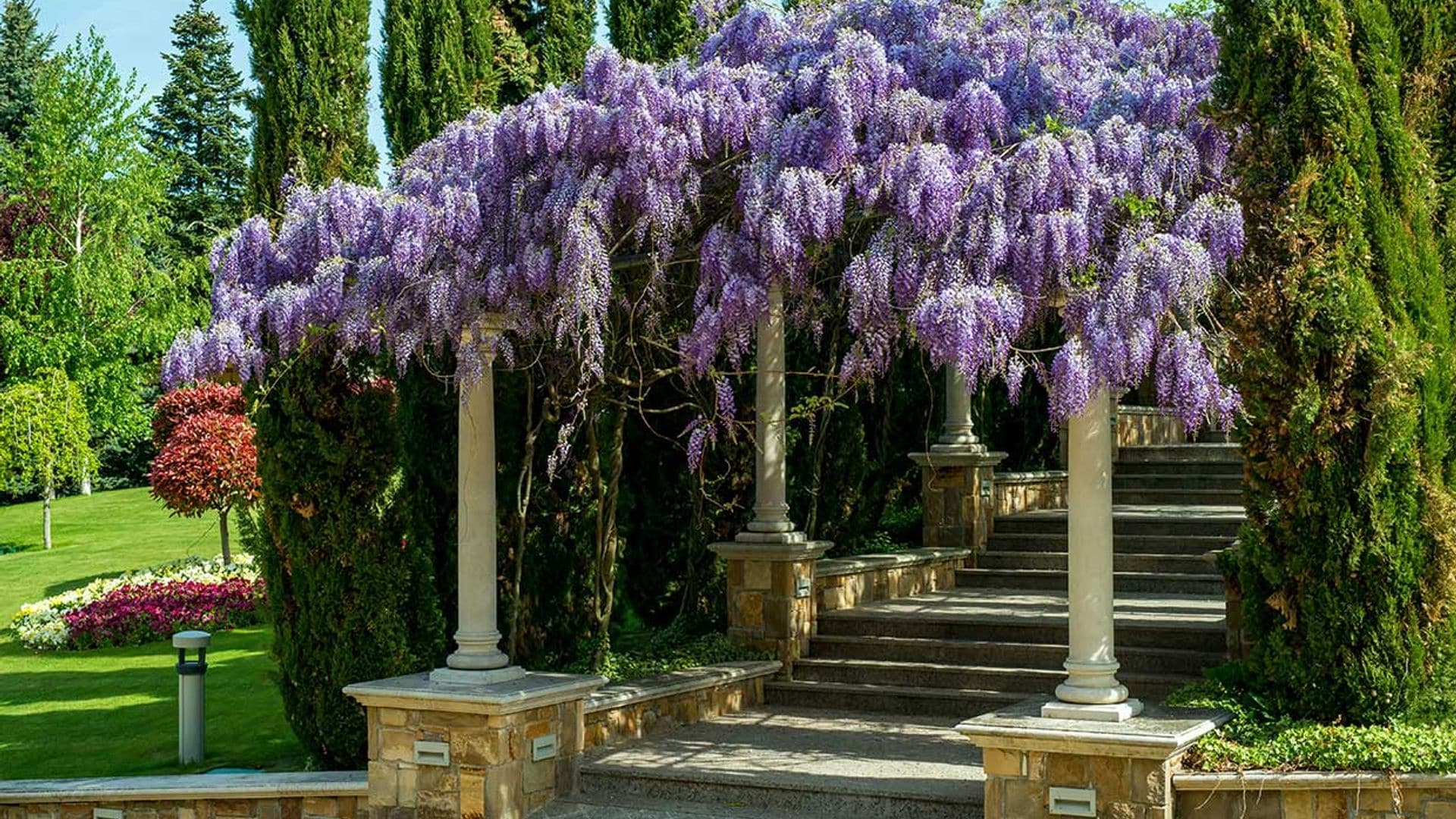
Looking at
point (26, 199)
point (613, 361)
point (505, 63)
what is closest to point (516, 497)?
point (613, 361)

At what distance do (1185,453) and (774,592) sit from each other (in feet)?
18.7

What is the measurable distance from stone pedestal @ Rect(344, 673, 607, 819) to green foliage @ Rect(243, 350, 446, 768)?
62 centimetres

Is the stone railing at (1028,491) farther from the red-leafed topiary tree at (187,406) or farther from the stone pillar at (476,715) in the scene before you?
the red-leafed topiary tree at (187,406)

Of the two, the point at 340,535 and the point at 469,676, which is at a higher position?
the point at 340,535

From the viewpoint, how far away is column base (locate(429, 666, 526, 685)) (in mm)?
6812

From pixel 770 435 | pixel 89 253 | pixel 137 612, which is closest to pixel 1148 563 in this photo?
pixel 770 435

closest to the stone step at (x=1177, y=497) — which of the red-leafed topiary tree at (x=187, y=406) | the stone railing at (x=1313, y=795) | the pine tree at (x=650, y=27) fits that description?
the pine tree at (x=650, y=27)

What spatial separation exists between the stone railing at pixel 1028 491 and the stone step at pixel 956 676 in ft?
10.0

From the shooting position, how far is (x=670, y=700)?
8.09m

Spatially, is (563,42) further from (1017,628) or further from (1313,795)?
(1313,795)

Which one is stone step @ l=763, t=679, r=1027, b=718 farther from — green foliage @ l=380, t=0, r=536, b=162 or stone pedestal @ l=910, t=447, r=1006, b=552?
green foliage @ l=380, t=0, r=536, b=162

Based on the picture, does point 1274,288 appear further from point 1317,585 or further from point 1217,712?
point 1217,712

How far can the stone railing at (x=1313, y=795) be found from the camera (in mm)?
5559

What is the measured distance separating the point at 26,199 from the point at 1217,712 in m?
24.7
